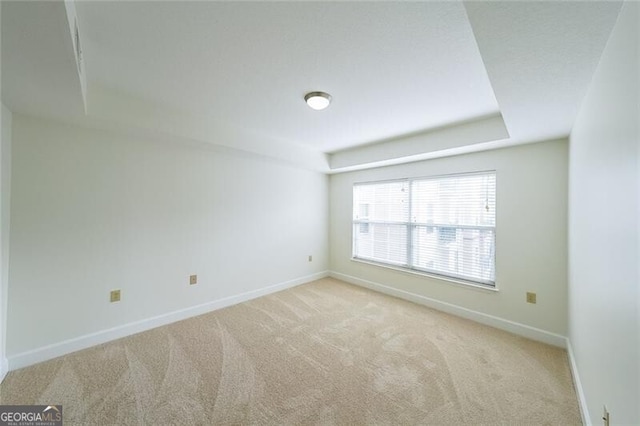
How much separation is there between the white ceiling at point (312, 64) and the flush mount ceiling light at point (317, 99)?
66mm

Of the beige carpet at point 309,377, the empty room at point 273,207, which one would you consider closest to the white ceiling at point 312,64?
the empty room at point 273,207

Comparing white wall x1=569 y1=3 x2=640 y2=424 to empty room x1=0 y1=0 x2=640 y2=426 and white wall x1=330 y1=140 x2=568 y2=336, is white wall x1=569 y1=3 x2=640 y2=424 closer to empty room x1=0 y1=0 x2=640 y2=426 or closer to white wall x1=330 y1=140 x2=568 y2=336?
empty room x1=0 y1=0 x2=640 y2=426

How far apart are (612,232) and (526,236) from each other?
1778 mm

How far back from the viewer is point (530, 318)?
2592mm

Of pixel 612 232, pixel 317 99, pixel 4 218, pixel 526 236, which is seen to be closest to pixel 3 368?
pixel 4 218

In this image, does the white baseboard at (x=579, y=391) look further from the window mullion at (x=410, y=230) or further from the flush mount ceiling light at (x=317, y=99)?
the flush mount ceiling light at (x=317, y=99)

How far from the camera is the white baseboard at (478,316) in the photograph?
2.47 metres

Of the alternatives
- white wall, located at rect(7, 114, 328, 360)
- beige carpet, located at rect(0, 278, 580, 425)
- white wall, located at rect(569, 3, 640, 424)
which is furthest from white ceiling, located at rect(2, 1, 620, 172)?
beige carpet, located at rect(0, 278, 580, 425)

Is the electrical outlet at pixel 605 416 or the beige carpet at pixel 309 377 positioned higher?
the electrical outlet at pixel 605 416

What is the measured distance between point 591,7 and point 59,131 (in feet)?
11.7

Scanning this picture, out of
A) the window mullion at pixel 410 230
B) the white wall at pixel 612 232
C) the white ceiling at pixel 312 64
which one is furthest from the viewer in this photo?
Result: the window mullion at pixel 410 230

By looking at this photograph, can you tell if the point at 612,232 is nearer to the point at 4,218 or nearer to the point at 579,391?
the point at 579,391

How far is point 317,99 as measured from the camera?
2.09 meters

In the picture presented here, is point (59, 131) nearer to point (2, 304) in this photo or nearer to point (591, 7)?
point (2, 304)
